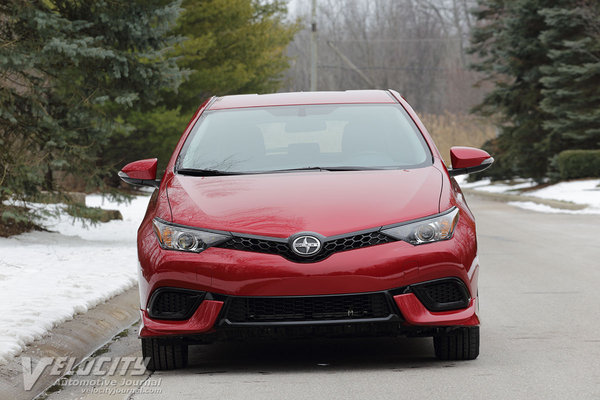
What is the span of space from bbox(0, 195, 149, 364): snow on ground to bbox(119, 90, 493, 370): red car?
1.03 meters

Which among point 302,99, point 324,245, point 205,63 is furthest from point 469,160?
point 205,63

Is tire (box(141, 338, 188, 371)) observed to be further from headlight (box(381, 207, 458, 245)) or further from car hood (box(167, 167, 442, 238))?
headlight (box(381, 207, 458, 245))

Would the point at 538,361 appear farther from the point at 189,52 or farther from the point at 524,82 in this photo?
the point at 524,82

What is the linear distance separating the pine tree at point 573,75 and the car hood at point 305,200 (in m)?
25.4

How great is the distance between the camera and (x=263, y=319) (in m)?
5.80

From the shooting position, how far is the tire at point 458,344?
20.2ft

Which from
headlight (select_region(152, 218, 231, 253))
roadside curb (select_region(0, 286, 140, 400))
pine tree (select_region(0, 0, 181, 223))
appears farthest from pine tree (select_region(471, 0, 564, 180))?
headlight (select_region(152, 218, 231, 253))

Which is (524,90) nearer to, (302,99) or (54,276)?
(54,276)

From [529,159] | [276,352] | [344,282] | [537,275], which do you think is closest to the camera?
[344,282]

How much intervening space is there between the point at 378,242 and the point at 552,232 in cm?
1269

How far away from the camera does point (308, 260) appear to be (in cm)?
571

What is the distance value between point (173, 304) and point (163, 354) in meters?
0.42

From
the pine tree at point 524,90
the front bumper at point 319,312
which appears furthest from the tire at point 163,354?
the pine tree at point 524,90

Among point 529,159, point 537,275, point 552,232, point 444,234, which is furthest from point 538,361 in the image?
point 529,159
